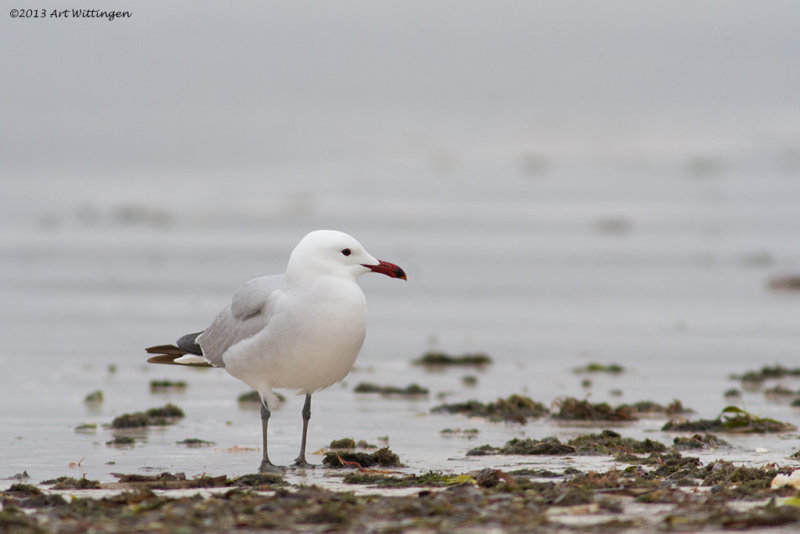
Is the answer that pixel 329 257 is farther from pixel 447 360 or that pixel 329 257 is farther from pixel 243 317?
pixel 447 360

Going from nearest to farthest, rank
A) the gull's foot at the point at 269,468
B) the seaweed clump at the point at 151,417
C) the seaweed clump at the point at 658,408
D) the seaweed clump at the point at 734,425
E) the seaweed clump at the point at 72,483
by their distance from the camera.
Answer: the seaweed clump at the point at 72,483 < the gull's foot at the point at 269,468 < the seaweed clump at the point at 734,425 < the seaweed clump at the point at 151,417 < the seaweed clump at the point at 658,408

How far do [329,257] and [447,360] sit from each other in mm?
4899

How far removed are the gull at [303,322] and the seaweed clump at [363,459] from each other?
153 millimetres

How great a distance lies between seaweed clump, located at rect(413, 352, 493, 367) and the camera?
38.7 feet

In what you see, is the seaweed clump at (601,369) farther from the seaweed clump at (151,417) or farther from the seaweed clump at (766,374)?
the seaweed clump at (151,417)

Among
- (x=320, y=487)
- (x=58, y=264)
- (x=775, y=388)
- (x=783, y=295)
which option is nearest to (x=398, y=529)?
(x=320, y=487)

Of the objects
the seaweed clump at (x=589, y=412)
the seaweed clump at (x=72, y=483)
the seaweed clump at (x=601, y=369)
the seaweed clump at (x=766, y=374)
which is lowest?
the seaweed clump at (x=72, y=483)

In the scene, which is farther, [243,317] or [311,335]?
[243,317]

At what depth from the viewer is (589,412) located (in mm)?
8867

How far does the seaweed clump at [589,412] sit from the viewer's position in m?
8.88

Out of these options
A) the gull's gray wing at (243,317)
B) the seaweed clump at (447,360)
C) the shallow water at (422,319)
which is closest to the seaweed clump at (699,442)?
the shallow water at (422,319)

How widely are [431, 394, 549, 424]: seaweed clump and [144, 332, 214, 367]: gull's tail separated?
207 cm

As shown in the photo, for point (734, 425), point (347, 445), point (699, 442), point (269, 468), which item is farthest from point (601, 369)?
point (269, 468)

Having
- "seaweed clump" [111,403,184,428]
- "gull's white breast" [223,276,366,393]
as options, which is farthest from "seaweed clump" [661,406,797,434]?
"seaweed clump" [111,403,184,428]
